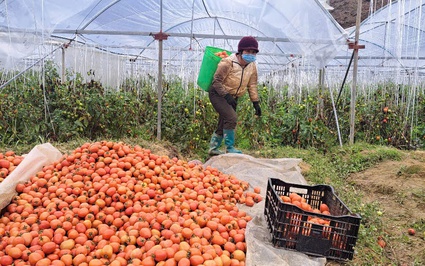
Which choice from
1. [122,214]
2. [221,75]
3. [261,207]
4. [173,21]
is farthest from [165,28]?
[122,214]

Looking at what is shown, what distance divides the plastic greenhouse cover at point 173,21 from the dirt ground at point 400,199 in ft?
6.35

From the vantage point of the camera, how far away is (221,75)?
5043mm

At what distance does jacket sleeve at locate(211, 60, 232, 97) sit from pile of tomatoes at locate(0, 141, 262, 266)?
63.3 inches

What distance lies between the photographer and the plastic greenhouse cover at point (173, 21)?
4.56m

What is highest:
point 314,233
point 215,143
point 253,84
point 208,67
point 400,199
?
point 208,67

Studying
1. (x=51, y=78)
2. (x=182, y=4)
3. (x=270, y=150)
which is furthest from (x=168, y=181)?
(x=182, y=4)

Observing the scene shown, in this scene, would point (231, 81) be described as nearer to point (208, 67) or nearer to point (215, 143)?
point (208, 67)

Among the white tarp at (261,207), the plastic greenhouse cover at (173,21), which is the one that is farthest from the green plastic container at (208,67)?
the white tarp at (261,207)

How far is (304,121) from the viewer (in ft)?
21.9

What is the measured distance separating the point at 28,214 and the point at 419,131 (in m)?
7.27

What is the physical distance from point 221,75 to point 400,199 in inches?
107

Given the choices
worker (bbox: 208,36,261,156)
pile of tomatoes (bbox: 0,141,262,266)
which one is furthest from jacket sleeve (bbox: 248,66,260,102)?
pile of tomatoes (bbox: 0,141,262,266)

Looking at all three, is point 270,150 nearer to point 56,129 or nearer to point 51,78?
point 56,129

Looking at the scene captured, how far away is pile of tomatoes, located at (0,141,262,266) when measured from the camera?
2393 millimetres
